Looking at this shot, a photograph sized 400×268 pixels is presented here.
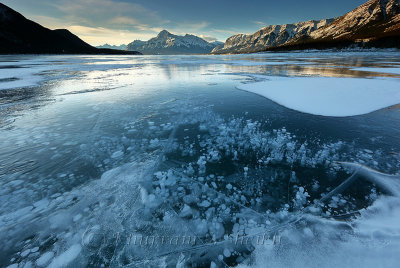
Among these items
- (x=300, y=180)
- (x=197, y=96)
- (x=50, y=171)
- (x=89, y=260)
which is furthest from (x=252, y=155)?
(x=197, y=96)

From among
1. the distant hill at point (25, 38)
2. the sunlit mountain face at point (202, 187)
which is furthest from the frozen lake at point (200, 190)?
the distant hill at point (25, 38)

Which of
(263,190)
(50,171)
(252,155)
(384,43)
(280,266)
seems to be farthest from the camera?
(384,43)

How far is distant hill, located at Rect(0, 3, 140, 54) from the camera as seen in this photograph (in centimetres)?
11831

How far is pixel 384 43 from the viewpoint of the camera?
76.1 m

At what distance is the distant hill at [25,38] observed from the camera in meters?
118

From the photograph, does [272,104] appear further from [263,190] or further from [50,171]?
[50,171]

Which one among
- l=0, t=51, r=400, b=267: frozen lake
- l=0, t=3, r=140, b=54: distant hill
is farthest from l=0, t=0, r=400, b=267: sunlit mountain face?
l=0, t=3, r=140, b=54: distant hill

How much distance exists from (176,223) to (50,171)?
330cm

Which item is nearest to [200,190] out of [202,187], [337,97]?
[202,187]

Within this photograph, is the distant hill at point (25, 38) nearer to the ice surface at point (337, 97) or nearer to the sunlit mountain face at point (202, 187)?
the sunlit mountain face at point (202, 187)

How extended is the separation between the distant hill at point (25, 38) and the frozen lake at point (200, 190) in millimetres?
158653

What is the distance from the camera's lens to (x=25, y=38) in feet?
429

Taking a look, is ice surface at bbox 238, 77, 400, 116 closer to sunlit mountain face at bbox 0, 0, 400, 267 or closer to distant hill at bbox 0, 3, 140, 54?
sunlit mountain face at bbox 0, 0, 400, 267

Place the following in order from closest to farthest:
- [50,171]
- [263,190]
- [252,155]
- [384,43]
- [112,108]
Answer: [263,190]
[50,171]
[252,155]
[112,108]
[384,43]
